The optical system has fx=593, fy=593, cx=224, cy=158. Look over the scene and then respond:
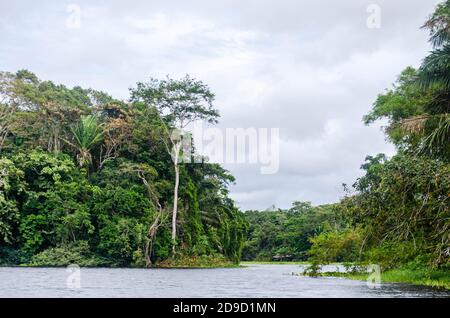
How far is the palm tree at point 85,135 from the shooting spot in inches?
1531

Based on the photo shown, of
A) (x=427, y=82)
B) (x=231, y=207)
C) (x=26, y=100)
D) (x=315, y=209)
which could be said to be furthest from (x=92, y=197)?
(x=315, y=209)

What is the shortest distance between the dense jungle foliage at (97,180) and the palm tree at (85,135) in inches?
2.6

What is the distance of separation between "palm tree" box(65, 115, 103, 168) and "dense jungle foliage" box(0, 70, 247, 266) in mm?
67

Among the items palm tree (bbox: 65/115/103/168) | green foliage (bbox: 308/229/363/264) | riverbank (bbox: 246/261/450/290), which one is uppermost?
palm tree (bbox: 65/115/103/168)

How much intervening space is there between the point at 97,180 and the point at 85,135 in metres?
3.10

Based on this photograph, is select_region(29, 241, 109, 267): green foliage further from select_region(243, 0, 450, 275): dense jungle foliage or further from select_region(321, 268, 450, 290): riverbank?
select_region(243, 0, 450, 275): dense jungle foliage

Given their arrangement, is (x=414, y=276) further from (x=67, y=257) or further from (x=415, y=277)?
(x=67, y=257)

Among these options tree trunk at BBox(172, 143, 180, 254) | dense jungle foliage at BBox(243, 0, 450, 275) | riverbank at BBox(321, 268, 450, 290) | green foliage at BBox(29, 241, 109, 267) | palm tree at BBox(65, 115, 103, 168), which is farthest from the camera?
palm tree at BBox(65, 115, 103, 168)

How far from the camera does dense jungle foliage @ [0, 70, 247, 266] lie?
35.2 meters

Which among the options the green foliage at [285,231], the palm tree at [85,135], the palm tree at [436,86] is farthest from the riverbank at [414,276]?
the green foliage at [285,231]

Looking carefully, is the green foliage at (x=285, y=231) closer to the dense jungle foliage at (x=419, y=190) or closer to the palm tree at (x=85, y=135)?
the palm tree at (x=85, y=135)

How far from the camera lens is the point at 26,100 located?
38656mm

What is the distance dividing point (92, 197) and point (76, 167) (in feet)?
9.36

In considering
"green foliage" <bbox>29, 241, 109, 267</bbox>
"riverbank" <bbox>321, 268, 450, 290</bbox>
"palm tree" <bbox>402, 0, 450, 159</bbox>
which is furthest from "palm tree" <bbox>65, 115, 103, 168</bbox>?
"palm tree" <bbox>402, 0, 450, 159</bbox>
